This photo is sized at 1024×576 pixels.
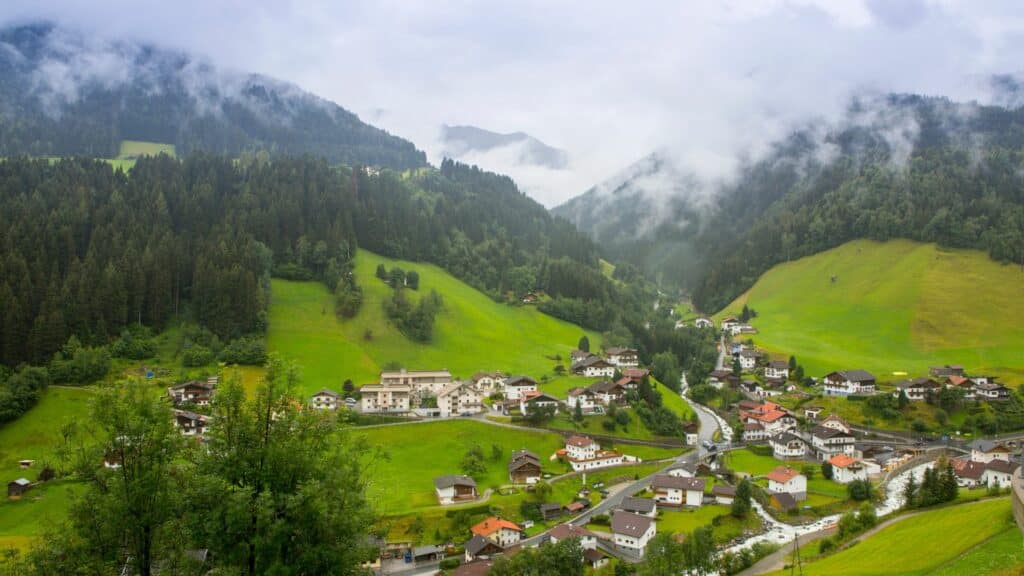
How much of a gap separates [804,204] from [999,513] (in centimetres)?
16861

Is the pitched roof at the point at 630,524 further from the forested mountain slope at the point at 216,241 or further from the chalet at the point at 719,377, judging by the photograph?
the forested mountain slope at the point at 216,241

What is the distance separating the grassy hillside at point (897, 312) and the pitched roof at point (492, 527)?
71868 mm

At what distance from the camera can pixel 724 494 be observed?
58.9 m

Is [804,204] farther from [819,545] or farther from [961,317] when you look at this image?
[819,545]

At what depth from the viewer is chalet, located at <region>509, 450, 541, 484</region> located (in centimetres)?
6094

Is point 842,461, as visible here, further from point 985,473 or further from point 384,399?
point 384,399

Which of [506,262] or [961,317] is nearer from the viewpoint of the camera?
[961,317]

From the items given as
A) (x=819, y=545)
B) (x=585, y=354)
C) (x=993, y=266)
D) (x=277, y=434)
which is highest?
(x=993, y=266)

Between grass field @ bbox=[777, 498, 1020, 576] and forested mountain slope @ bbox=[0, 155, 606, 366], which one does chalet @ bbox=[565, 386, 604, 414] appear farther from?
forested mountain slope @ bbox=[0, 155, 606, 366]

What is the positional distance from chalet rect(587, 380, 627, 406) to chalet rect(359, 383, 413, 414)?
903 inches

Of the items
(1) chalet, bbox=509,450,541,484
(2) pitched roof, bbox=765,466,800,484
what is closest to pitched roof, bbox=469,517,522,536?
(1) chalet, bbox=509,450,541,484

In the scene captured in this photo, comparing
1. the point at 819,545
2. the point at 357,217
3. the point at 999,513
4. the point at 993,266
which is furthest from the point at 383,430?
the point at 993,266

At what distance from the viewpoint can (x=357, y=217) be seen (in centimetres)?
12838

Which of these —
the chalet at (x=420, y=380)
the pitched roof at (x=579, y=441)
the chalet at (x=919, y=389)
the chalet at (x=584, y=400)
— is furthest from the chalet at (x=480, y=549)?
the chalet at (x=919, y=389)
